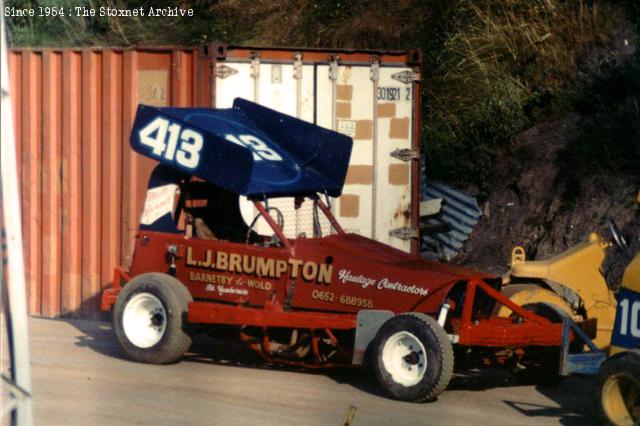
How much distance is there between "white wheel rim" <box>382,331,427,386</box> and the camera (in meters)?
9.41

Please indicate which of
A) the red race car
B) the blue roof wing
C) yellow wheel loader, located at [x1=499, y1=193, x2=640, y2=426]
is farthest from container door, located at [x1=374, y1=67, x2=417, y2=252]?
yellow wheel loader, located at [x1=499, y1=193, x2=640, y2=426]

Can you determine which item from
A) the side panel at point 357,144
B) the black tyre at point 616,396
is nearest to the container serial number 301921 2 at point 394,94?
the side panel at point 357,144

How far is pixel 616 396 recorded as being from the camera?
8352 mm

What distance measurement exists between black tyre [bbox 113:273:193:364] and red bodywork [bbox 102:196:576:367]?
7.0 inches

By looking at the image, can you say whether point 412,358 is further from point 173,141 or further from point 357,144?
point 357,144

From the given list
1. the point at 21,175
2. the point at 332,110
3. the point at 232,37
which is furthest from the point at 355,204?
the point at 232,37

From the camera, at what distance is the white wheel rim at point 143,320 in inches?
422

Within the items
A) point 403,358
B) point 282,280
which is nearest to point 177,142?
point 282,280

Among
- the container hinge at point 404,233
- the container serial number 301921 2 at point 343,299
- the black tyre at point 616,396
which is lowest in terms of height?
the black tyre at point 616,396

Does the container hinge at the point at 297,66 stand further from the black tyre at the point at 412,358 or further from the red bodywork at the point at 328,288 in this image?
the black tyre at the point at 412,358

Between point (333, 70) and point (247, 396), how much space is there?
15.6 ft

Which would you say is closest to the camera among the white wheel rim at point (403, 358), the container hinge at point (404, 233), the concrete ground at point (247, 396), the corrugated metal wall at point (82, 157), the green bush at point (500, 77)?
the concrete ground at point (247, 396)

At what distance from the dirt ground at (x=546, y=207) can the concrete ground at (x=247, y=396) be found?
4.35 meters

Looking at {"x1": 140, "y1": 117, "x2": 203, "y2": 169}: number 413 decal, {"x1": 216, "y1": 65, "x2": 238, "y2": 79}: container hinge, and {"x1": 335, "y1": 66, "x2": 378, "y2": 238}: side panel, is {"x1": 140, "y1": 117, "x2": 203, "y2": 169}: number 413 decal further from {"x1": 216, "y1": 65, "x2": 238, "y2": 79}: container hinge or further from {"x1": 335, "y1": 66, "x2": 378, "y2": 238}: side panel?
{"x1": 335, "y1": 66, "x2": 378, "y2": 238}: side panel
